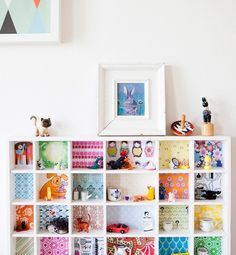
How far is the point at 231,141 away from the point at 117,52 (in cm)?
74

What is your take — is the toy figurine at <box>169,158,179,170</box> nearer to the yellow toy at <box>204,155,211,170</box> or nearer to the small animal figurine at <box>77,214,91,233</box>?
the yellow toy at <box>204,155,211,170</box>

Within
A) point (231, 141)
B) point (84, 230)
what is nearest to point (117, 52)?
point (231, 141)

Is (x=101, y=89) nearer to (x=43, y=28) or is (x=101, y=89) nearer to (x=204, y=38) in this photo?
(x=43, y=28)

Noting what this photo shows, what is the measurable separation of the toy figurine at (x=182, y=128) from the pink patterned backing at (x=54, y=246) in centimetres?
79

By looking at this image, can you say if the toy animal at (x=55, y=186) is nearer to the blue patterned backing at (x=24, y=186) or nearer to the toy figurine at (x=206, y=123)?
the blue patterned backing at (x=24, y=186)

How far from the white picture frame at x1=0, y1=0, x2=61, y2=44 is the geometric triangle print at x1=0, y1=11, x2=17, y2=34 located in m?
0.02

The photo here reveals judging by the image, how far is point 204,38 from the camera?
1.97 metres

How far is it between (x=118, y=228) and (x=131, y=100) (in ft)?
2.12

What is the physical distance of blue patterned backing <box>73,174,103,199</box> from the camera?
196 cm

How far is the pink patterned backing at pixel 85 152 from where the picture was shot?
195cm

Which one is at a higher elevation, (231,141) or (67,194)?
(231,141)

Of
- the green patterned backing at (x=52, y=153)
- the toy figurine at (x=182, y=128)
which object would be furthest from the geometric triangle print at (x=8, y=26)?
the toy figurine at (x=182, y=128)

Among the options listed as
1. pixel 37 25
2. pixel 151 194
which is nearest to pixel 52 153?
pixel 151 194

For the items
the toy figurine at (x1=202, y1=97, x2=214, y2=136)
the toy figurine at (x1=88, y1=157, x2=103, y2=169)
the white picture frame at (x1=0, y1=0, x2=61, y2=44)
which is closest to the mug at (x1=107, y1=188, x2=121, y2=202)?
the toy figurine at (x1=88, y1=157, x2=103, y2=169)
